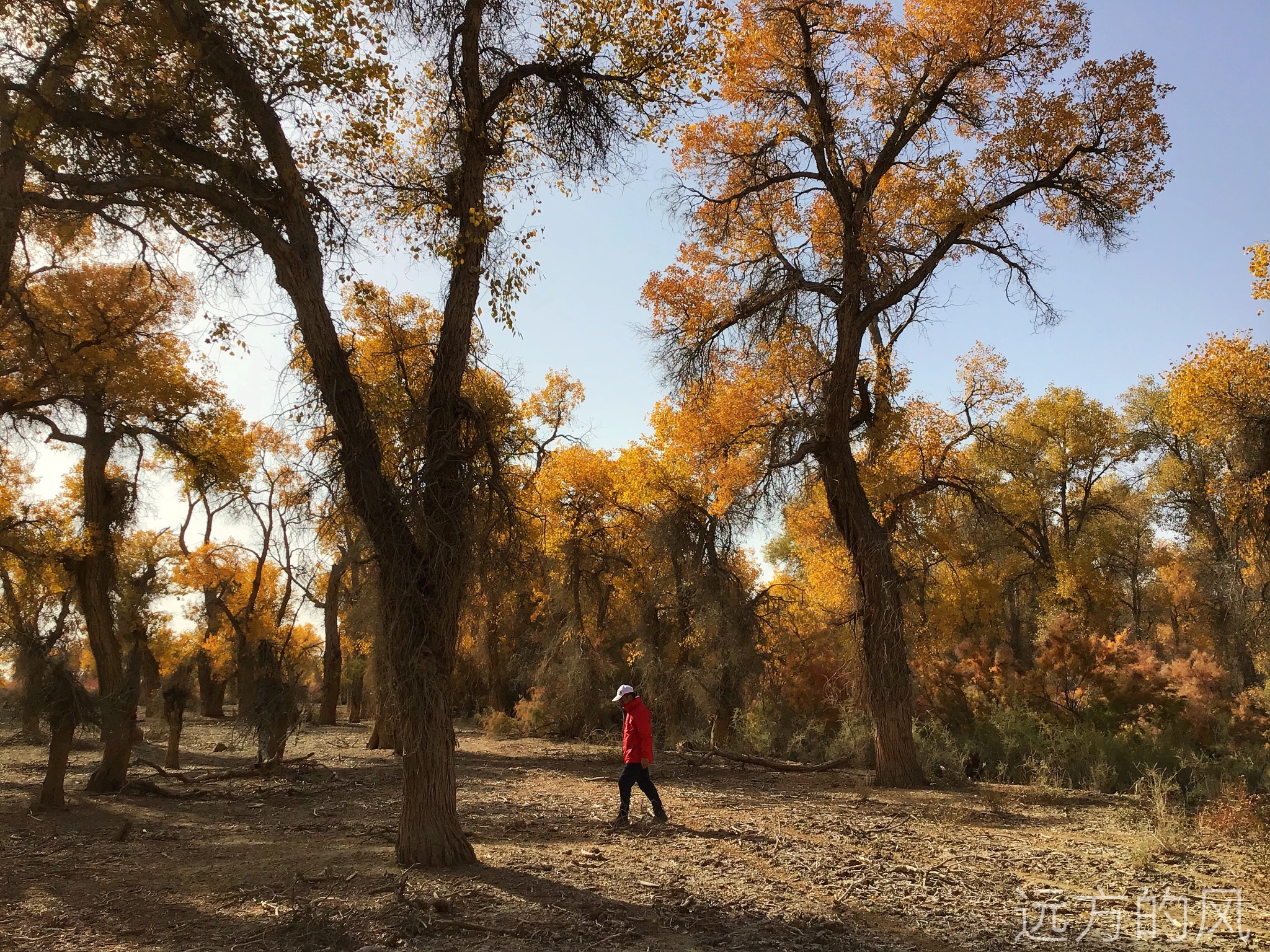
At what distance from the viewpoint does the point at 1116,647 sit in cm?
1842

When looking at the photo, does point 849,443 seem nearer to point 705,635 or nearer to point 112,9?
point 705,635

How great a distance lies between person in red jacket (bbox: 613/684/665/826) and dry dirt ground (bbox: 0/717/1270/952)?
0.28m

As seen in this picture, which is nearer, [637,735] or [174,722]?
[637,735]

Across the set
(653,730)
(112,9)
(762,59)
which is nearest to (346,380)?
(112,9)

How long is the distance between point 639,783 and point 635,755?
31 centimetres

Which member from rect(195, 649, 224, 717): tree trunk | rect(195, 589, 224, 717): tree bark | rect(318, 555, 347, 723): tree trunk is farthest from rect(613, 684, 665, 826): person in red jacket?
rect(195, 649, 224, 717): tree trunk

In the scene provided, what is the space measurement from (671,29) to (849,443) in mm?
6850

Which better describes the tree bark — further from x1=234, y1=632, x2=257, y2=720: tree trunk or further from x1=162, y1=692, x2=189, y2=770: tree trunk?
x1=234, y1=632, x2=257, y2=720: tree trunk

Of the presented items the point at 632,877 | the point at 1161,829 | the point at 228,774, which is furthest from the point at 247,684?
the point at 1161,829

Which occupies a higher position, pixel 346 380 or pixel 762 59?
pixel 762 59

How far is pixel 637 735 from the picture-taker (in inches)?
360

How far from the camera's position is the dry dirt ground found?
17.2ft

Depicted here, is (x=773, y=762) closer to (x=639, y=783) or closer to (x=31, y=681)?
(x=639, y=783)

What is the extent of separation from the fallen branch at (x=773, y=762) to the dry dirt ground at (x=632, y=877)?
319cm
